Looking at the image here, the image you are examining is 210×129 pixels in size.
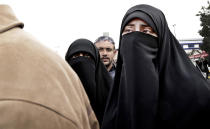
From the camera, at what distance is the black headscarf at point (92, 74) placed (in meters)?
2.64

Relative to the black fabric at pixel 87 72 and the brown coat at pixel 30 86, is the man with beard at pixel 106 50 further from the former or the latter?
the brown coat at pixel 30 86

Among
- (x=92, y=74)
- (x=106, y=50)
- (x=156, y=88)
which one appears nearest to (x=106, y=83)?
(x=92, y=74)

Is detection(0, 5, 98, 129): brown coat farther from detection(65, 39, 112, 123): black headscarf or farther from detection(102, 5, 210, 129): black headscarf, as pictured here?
detection(65, 39, 112, 123): black headscarf

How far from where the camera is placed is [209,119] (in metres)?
1.70

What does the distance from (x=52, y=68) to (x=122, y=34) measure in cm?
122

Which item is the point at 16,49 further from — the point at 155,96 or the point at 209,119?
the point at 209,119

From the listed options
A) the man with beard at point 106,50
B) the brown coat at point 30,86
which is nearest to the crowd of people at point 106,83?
the brown coat at point 30,86

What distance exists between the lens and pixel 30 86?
88 cm

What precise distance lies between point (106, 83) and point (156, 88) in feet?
4.22

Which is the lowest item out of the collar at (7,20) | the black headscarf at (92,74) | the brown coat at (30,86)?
the black headscarf at (92,74)

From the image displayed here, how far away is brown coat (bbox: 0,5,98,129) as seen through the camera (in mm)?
844

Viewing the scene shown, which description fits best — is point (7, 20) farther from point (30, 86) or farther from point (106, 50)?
point (106, 50)

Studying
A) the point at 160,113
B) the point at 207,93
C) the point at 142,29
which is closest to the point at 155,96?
the point at 160,113

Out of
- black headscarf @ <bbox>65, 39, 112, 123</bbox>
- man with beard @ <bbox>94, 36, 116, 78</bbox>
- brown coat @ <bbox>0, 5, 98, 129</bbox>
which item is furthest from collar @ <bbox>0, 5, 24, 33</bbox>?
man with beard @ <bbox>94, 36, 116, 78</bbox>
